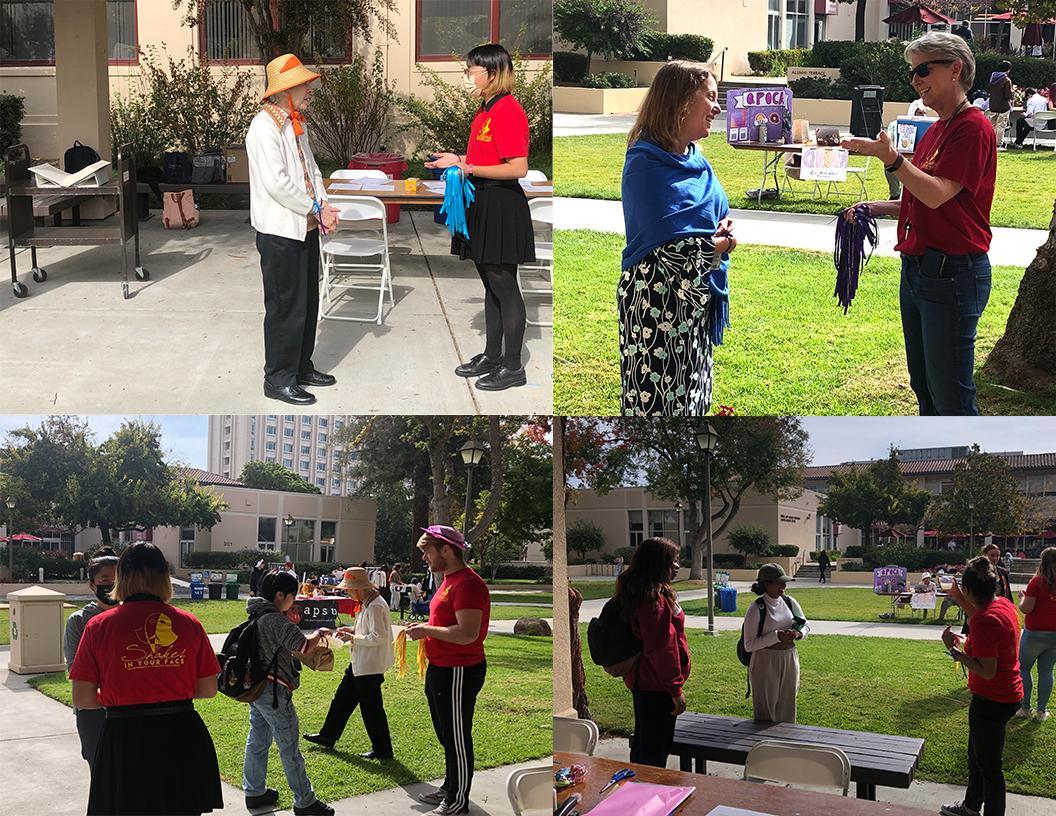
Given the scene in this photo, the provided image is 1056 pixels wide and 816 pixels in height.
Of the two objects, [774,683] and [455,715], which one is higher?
[455,715]

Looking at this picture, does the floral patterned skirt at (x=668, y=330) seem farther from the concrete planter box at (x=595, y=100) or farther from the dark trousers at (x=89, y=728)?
the dark trousers at (x=89, y=728)

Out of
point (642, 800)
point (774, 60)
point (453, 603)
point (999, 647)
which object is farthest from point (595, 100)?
point (642, 800)

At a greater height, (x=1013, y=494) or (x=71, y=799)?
(x=1013, y=494)

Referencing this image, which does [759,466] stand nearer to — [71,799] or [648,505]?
[648,505]

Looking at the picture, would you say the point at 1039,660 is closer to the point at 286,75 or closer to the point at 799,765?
the point at 799,765

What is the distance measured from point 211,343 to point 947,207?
2988 mm

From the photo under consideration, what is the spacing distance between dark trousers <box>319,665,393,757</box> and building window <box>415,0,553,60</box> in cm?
606

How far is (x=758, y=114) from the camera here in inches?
198

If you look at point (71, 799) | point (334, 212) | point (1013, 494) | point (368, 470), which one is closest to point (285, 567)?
→ point (368, 470)

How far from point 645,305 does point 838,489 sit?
1.60 meters

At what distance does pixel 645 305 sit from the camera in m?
3.47

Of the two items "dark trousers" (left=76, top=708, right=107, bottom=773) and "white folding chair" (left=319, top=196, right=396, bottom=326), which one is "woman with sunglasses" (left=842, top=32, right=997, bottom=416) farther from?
"dark trousers" (left=76, top=708, right=107, bottom=773)

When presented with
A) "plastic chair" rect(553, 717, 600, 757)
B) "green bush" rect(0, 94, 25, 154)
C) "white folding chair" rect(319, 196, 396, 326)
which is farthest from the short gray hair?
"green bush" rect(0, 94, 25, 154)

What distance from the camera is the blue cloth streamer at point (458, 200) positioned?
4262 millimetres
